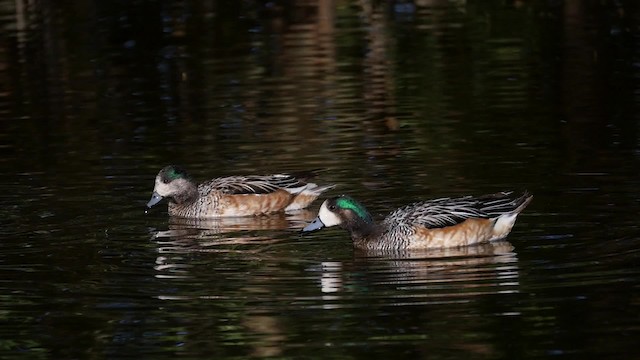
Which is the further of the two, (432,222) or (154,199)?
(154,199)

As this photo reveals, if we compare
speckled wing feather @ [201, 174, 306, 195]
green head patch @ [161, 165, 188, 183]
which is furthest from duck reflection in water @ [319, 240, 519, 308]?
green head patch @ [161, 165, 188, 183]

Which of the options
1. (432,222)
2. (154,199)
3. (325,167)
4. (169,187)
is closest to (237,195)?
(169,187)

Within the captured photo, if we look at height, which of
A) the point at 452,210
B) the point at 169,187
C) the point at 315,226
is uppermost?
the point at 452,210

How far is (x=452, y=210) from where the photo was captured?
12.4 m

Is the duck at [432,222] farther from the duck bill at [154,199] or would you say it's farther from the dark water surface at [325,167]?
the duck bill at [154,199]

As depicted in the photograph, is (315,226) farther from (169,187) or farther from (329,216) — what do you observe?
(169,187)

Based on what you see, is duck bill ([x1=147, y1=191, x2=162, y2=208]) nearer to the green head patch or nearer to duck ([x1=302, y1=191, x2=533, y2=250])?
the green head patch

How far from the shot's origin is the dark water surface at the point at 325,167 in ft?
32.6

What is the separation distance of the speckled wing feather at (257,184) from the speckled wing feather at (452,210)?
2.17 meters

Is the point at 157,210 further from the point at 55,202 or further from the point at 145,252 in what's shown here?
the point at 145,252

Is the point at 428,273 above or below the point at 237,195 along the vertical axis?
above

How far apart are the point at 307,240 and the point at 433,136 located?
4358mm

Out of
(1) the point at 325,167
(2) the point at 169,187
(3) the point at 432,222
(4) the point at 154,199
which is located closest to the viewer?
(3) the point at 432,222

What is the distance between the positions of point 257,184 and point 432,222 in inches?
111
